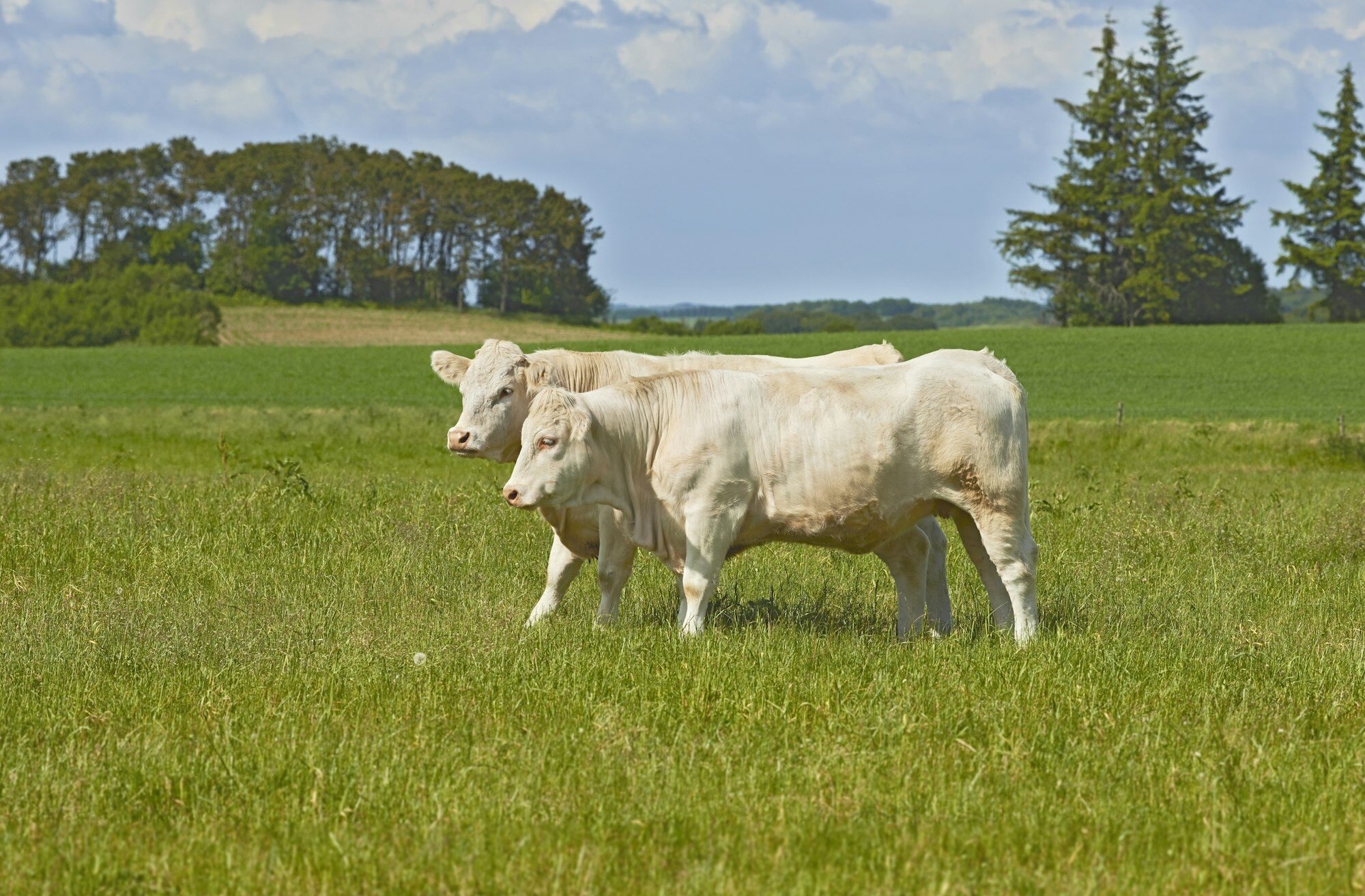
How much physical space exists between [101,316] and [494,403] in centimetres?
7518

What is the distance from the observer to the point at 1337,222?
247ft

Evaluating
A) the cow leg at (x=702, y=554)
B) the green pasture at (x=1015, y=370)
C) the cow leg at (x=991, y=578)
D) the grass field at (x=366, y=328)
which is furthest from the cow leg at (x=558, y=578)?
the grass field at (x=366, y=328)

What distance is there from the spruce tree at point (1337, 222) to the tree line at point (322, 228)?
1934 inches

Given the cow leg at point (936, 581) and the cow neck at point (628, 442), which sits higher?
the cow neck at point (628, 442)

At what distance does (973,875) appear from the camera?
4.16 metres

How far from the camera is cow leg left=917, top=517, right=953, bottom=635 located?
27.6ft

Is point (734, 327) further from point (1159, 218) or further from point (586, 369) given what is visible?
point (586, 369)

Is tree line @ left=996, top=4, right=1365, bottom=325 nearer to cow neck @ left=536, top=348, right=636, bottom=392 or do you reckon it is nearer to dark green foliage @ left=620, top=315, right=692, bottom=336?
dark green foliage @ left=620, top=315, right=692, bottom=336

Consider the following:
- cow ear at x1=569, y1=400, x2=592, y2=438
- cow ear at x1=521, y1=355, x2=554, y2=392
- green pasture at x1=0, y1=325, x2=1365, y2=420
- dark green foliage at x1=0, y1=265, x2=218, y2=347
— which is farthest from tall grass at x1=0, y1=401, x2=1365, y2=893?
dark green foliage at x1=0, y1=265, x2=218, y2=347

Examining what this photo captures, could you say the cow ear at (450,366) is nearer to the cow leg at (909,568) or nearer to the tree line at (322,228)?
the cow leg at (909,568)

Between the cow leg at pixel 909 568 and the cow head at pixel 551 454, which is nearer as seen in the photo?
the cow head at pixel 551 454

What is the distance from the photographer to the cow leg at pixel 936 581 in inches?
332

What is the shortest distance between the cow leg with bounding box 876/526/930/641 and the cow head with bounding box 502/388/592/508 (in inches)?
84.2

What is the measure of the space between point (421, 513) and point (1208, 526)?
7.35 meters
